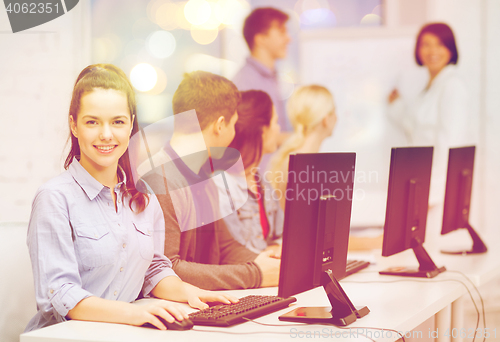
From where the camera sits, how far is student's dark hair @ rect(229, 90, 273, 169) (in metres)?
2.11

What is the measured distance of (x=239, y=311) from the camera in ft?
4.09

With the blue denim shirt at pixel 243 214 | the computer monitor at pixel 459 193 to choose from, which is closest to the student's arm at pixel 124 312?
the blue denim shirt at pixel 243 214

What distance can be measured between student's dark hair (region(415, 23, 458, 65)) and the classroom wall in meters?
2.32

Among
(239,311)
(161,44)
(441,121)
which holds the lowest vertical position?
(239,311)

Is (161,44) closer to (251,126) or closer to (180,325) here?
(251,126)

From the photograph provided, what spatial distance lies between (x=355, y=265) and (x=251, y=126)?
2.37 ft

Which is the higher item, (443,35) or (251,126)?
(443,35)

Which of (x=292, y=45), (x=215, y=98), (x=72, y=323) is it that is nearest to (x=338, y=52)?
(x=292, y=45)

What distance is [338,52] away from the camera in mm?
3592

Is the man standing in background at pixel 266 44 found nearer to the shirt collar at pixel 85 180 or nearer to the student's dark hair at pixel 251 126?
the student's dark hair at pixel 251 126

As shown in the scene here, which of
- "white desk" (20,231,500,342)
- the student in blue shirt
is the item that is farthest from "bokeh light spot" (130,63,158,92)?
"white desk" (20,231,500,342)

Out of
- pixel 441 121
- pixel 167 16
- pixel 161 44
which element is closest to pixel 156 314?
pixel 161 44

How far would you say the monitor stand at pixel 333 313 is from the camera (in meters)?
1.23

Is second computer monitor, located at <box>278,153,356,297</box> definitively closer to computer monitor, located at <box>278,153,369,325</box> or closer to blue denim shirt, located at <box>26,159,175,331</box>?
computer monitor, located at <box>278,153,369,325</box>
